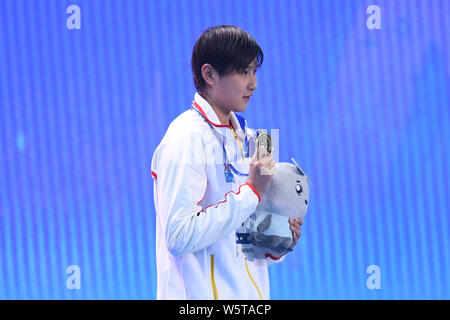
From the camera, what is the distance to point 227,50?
1397mm

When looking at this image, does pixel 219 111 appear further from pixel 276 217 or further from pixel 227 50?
pixel 276 217

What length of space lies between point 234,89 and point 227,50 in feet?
0.31

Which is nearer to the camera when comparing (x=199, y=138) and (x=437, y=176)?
(x=199, y=138)

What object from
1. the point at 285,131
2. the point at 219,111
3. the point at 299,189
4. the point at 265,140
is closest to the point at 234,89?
the point at 219,111

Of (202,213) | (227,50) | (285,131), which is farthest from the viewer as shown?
(285,131)

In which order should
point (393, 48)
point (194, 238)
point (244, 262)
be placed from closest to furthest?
point (194, 238) < point (244, 262) < point (393, 48)

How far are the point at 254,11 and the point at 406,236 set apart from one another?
53.0 inches

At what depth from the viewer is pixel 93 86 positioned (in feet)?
9.65

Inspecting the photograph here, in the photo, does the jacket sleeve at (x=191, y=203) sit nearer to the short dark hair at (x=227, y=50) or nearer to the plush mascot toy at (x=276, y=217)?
the plush mascot toy at (x=276, y=217)

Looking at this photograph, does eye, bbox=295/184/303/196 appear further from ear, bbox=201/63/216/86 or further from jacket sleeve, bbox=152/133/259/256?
ear, bbox=201/63/216/86

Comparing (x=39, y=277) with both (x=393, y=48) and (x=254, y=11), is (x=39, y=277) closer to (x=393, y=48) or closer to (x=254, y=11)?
(x=254, y=11)

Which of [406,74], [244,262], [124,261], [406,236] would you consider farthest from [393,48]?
[244,262]

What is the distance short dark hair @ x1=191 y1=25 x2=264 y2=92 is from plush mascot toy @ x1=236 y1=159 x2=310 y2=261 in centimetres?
26

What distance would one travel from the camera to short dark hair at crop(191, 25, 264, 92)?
55.2 inches
